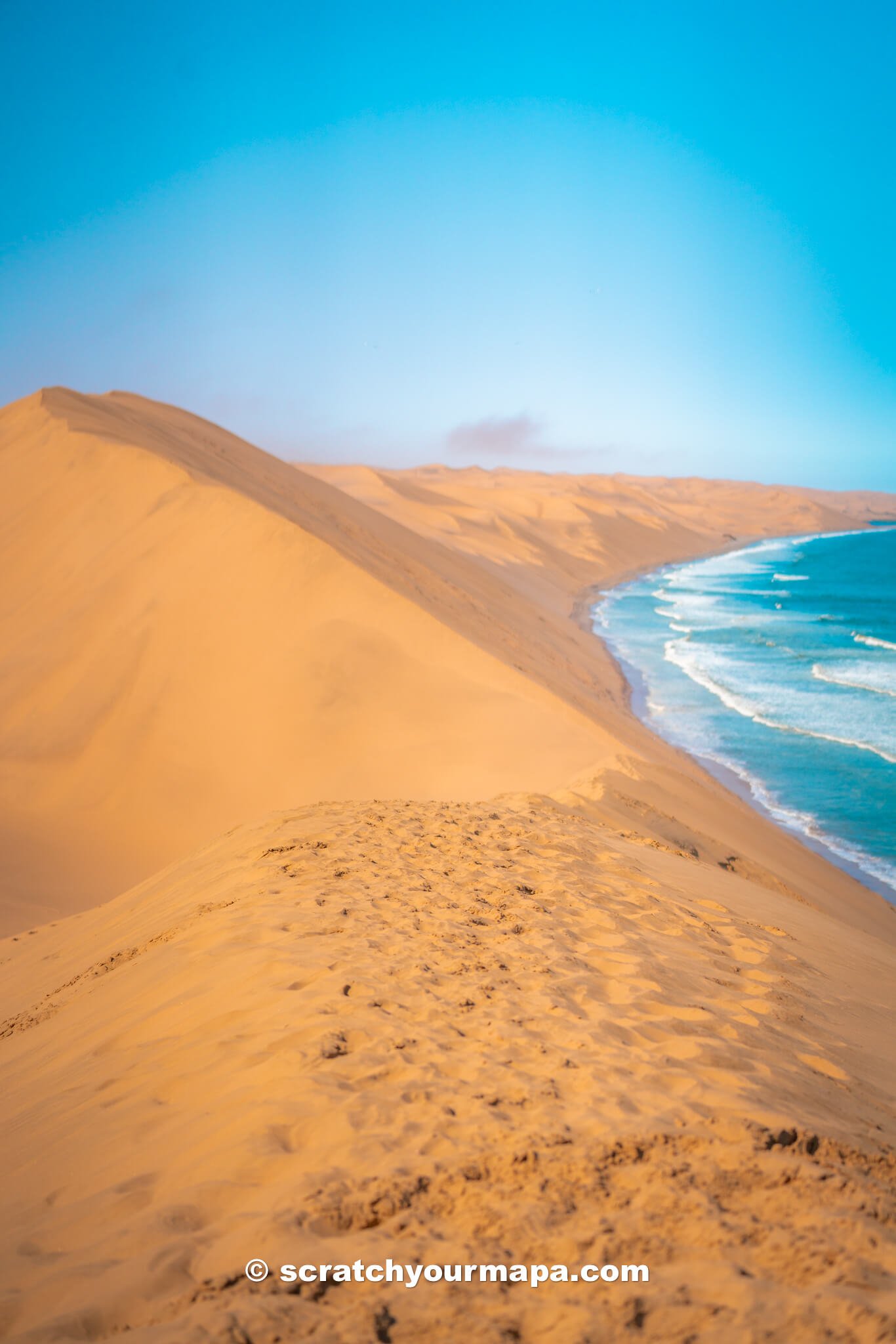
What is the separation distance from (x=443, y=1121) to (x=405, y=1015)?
730 millimetres

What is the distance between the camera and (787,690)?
21312 millimetres

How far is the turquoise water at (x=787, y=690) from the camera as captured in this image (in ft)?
43.5

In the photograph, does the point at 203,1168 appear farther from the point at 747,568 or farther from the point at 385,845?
the point at 747,568

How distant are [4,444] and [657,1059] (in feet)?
66.7

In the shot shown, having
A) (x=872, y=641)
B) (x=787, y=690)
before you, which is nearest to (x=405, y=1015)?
(x=787, y=690)

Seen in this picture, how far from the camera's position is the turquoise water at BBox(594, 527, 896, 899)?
13.3 meters

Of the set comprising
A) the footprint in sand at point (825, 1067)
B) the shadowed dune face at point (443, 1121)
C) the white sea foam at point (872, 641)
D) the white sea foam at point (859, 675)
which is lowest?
the footprint in sand at point (825, 1067)

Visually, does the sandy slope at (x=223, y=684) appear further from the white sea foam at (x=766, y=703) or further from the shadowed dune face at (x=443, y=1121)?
the shadowed dune face at (x=443, y=1121)

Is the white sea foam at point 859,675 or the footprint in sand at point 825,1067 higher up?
the white sea foam at point 859,675

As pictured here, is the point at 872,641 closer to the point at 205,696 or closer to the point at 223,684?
the point at 223,684

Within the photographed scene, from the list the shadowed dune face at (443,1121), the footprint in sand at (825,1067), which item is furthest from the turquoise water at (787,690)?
the shadowed dune face at (443,1121)

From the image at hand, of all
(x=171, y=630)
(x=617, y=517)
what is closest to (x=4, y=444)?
(x=171, y=630)

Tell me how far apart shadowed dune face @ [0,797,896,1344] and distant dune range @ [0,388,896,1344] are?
12mm

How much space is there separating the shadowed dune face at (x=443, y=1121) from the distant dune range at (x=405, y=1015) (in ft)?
0.04
